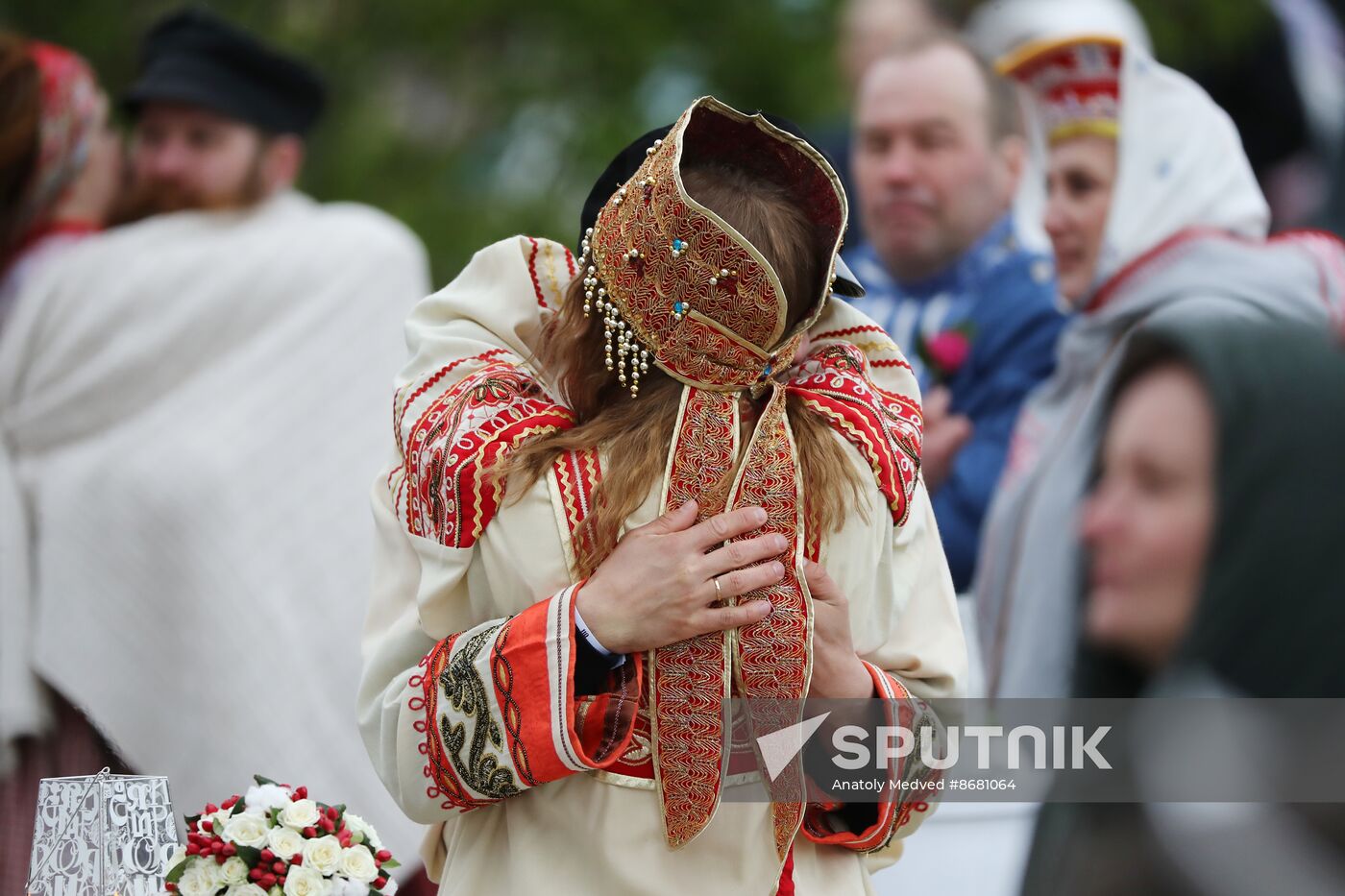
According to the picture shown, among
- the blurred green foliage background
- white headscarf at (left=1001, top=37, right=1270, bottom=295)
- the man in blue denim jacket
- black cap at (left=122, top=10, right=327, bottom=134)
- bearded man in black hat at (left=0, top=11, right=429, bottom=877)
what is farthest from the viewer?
the blurred green foliage background

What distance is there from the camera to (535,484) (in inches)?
79.0

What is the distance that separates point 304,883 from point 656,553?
0.57m

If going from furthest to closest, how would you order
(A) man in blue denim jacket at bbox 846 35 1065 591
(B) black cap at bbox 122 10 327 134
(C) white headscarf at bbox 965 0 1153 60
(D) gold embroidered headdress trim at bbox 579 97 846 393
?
(C) white headscarf at bbox 965 0 1153 60 < (B) black cap at bbox 122 10 327 134 < (A) man in blue denim jacket at bbox 846 35 1065 591 < (D) gold embroidered headdress trim at bbox 579 97 846 393

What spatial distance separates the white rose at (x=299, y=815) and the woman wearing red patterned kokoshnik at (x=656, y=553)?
0.35ft

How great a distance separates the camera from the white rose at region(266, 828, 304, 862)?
81.7 inches

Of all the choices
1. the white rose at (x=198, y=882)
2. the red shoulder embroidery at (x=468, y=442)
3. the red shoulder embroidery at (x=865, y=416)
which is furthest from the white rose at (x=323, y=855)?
the red shoulder embroidery at (x=865, y=416)

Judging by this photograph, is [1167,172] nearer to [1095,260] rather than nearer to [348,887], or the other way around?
[1095,260]

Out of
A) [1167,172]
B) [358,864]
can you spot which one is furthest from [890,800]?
[1167,172]

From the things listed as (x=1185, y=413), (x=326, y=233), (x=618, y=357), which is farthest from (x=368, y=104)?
(x=618, y=357)

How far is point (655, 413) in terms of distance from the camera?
2.03 m

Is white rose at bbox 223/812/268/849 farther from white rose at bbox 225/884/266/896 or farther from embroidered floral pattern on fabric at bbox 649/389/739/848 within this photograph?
embroidered floral pattern on fabric at bbox 649/389/739/848

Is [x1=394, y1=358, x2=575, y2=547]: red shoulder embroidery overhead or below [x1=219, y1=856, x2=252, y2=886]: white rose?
overhead

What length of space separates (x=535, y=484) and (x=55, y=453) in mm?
2672

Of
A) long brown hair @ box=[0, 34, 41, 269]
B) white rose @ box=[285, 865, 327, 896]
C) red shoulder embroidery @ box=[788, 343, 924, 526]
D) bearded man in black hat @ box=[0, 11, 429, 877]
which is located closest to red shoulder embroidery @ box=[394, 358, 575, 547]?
red shoulder embroidery @ box=[788, 343, 924, 526]
